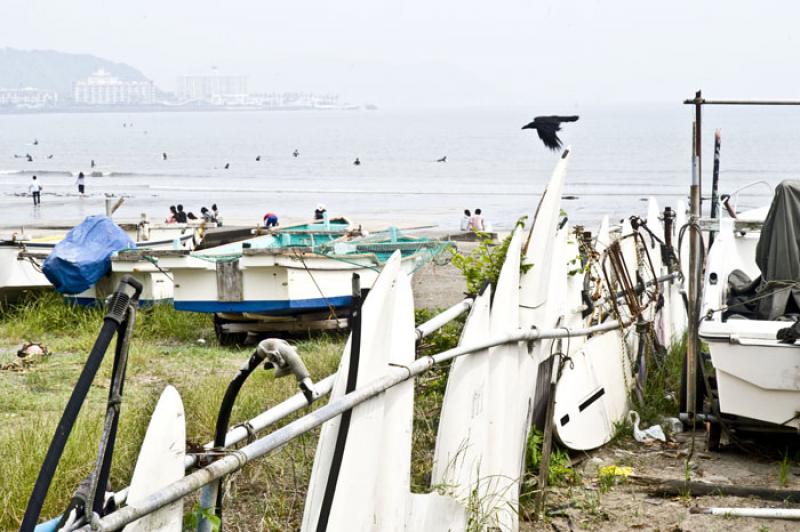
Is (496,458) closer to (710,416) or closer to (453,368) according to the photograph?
(453,368)

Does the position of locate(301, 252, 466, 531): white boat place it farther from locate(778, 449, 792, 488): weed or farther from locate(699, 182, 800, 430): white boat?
locate(778, 449, 792, 488): weed

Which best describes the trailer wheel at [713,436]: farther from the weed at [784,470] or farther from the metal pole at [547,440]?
the metal pole at [547,440]

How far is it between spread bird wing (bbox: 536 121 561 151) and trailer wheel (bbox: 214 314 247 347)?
6704mm

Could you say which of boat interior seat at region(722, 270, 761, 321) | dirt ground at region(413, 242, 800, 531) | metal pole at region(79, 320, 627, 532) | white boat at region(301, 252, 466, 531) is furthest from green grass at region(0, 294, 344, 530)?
boat interior seat at region(722, 270, 761, 321)

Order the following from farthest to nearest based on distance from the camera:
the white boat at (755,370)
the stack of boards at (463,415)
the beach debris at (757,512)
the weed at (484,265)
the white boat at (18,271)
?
1. the white boat at (18,271)
2. the white boat at (755,370)
3. the weed at (484,265)
4. the beach debris at (757,512)
5. the stack of boards at (463,415)

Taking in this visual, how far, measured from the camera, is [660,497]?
6465 millimetres

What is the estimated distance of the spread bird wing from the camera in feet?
24.5

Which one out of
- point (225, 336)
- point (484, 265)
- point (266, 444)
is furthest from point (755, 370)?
point (225, 336)

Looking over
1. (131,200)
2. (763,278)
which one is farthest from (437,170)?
(763,278)

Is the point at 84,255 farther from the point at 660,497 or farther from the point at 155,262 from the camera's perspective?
the point at 660,497

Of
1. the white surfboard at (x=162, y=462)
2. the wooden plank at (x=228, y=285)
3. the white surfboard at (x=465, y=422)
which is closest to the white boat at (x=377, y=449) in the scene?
the white surfboard at (x=465, y=422)

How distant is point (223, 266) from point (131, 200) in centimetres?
4456

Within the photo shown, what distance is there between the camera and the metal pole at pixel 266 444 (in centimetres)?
287

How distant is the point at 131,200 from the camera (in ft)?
184
